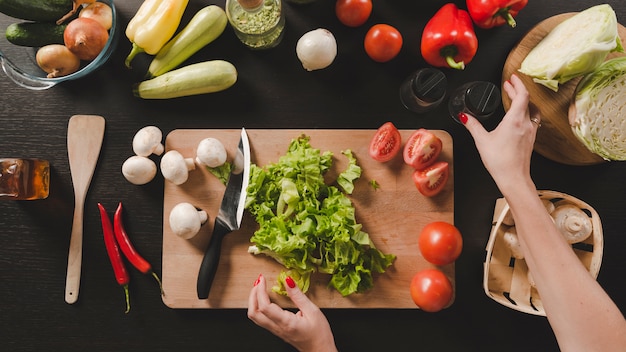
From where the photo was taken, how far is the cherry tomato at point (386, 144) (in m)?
1.49

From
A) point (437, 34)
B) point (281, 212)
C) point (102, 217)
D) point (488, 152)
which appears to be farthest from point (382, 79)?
point (102, 217)

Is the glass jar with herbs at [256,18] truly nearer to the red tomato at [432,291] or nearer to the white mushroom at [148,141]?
the white mushroom at [148,141]

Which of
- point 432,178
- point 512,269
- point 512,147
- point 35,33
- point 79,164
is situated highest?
point 35,33

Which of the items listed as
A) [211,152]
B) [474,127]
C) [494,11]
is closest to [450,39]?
[494,11]

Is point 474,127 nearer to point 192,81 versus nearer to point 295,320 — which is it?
point 295,320

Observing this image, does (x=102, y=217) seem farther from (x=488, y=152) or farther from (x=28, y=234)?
(x=488, y=152)

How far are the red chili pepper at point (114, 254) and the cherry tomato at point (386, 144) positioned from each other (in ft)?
3.10

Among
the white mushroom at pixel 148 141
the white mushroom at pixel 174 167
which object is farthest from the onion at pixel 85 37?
the white mushroom at pixel 174 167

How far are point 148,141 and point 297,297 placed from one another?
2.34 feet

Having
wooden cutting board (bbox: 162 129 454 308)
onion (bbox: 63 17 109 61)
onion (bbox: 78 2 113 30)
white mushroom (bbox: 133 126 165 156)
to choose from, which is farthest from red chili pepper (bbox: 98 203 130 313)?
onion (bbox: 78 2 113 30)

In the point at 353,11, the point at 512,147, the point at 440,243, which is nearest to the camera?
the point at 512,147

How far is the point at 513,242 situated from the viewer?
1.45 meters

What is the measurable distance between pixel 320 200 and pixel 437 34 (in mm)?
669

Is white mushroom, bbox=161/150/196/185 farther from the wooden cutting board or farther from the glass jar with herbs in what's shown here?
the glass jar with herbs
